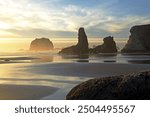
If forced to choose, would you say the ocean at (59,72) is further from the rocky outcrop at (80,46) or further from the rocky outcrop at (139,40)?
the rocky outcrop at (80,46)

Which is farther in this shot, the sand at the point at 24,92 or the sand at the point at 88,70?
the sand at the point at 88,70

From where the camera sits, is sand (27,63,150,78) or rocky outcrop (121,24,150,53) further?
rocky outcrop (121,24,150,53)

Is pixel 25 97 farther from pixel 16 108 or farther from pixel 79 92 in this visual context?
pixel 16 108

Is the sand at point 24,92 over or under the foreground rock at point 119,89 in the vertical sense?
under

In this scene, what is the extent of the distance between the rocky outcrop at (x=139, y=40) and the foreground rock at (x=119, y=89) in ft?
→ 352

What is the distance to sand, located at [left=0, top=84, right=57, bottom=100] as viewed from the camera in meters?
17.8

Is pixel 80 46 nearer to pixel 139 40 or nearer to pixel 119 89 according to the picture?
pixel 139 40

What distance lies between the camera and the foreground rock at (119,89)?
40.7ft

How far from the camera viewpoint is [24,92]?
1933cm

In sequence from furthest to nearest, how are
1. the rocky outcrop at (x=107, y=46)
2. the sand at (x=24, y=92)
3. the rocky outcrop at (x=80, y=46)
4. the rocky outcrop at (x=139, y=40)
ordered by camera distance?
the rocky outcrop at (x=80, y=46), the rocky outcrop at (x=107, y=46), the rocky outcrop at (x=139, y=40), the sand at (x=24, y=92)

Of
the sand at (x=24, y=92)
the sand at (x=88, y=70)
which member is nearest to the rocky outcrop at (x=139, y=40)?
the sand at (x=88, y=70)

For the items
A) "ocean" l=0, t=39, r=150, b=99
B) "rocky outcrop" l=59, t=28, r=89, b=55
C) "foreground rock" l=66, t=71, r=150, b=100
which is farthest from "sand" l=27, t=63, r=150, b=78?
"rocky outcrop" l=59, t=28, r=89, b=55

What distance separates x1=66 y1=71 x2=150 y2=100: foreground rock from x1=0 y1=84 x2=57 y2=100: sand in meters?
5.43

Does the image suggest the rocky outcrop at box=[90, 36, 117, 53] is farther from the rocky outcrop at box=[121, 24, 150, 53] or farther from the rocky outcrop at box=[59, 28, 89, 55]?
the rocky outcrop at box=[121, 24, 150, 53]
